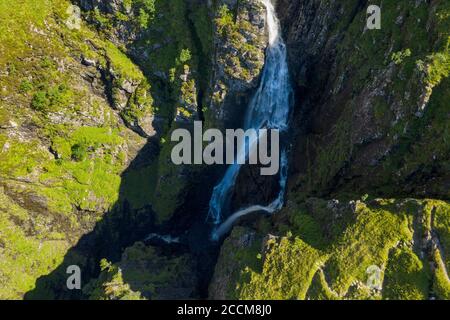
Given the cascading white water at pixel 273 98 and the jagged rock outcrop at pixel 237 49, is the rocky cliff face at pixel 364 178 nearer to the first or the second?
the cascading white water at pixel 273 98

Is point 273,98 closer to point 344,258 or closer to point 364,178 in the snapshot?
point 364,178

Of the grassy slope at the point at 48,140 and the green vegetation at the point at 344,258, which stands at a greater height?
the grassy slope at the point at 48,140

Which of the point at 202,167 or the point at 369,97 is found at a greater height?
the point at 369,97

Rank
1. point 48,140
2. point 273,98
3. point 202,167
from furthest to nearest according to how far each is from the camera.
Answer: point 202,167
point 48,140
point 273,98

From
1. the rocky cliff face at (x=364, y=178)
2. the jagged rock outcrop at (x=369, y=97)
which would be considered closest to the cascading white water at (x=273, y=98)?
the jagged rock outcrop at (x=369, y=97)

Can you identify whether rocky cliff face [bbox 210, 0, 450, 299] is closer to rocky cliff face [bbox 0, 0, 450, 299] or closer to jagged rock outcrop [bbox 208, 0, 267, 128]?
rocky cliff face [bbox 0, 0, 450, 299]

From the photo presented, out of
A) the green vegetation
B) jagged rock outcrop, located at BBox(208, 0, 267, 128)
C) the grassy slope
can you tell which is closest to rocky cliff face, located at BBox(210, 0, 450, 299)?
the green vegetation

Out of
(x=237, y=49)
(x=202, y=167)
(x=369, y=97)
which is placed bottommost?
(x=202, y=167)

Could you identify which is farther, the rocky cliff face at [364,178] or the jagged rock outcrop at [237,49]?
the jagged rock outcrop at [237,49]

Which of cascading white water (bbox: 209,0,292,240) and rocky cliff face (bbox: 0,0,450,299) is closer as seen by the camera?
rocky cliff face (bbox: 0,0,450,299)

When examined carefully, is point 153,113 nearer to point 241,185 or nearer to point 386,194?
point 241,185

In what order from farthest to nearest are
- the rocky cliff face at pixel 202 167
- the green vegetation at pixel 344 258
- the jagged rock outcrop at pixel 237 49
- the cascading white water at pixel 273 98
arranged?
1. the cascading white water at pixel 273 98
2. the jagged rock outcrop at pixel 237 49
3. the rocky cliff face at pixel 202 167
4. the green vegetation at pixel 344 258

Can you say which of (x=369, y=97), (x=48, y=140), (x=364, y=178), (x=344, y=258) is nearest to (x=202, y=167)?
(x=48, y=140)

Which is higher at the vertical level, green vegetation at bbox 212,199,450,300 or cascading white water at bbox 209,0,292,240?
cascading white water at bbox 209,0,292,240
